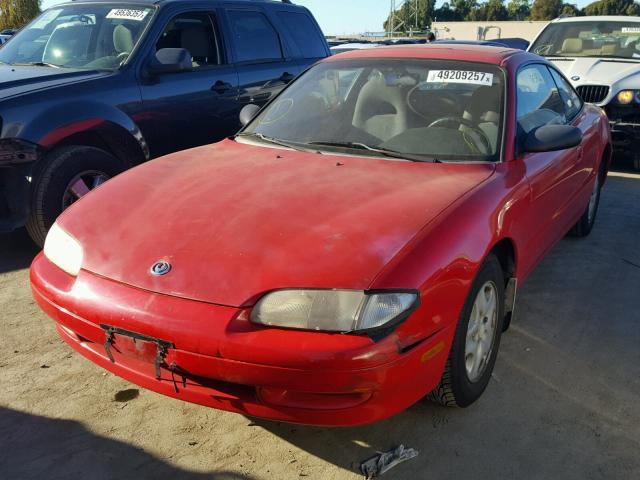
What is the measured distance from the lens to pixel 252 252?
7.54 feet

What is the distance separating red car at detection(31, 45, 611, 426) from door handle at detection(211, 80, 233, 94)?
73.6 inches

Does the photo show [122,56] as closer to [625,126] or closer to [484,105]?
[484,105]

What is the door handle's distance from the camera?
17.6 feet

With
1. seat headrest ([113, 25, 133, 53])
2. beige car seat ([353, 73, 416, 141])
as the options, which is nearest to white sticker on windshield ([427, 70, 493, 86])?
beige car seat ([353, 73, 416, 141])

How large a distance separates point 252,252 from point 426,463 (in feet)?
3.48

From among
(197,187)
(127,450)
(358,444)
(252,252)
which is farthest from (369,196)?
(127,450)

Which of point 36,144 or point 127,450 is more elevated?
point 36,144

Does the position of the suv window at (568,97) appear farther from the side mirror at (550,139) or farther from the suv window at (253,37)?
the suv window at (253,37)

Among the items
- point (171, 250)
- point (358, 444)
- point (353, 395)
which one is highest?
point (171, 250)

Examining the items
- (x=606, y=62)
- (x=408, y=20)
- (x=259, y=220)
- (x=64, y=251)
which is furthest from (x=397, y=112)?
(x=408, y=20)

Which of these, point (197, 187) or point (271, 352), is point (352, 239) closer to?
point (271, 352)

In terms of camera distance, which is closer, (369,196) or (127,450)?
(127,450)

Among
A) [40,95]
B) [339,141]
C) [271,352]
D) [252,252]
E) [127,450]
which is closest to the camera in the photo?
[271,352]

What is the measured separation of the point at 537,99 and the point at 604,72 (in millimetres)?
4559
